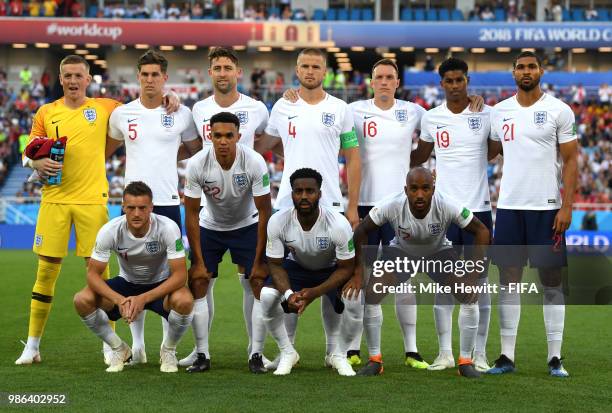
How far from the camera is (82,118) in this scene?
361 inches

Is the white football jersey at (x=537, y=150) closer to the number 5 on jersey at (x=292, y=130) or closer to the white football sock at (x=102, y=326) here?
the number 5 on jersey at (x=292, y=130)

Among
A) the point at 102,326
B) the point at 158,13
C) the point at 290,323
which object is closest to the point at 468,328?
the point at 290,323

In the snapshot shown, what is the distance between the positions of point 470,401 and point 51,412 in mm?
2807

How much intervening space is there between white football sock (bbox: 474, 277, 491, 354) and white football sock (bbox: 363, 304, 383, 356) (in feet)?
2.86

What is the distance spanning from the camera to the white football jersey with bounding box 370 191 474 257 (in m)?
8.28

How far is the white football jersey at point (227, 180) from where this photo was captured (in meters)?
8.49

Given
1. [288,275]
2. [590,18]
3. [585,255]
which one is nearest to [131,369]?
[288,275]

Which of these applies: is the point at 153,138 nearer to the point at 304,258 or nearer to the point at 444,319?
the point at 304,258

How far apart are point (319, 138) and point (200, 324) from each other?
1850mm

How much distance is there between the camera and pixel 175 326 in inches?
331

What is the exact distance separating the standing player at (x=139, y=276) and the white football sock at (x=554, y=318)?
2.94m

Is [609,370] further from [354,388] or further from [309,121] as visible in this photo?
[309,121]

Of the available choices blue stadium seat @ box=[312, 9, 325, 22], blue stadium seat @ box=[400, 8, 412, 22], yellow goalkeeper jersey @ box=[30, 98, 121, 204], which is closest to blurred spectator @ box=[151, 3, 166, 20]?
blue stadium seat @ box=[312, 9, 325, 22]

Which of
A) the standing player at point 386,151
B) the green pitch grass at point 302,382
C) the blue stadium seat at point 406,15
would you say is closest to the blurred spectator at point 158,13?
the blue stadium seat at point 406,15
